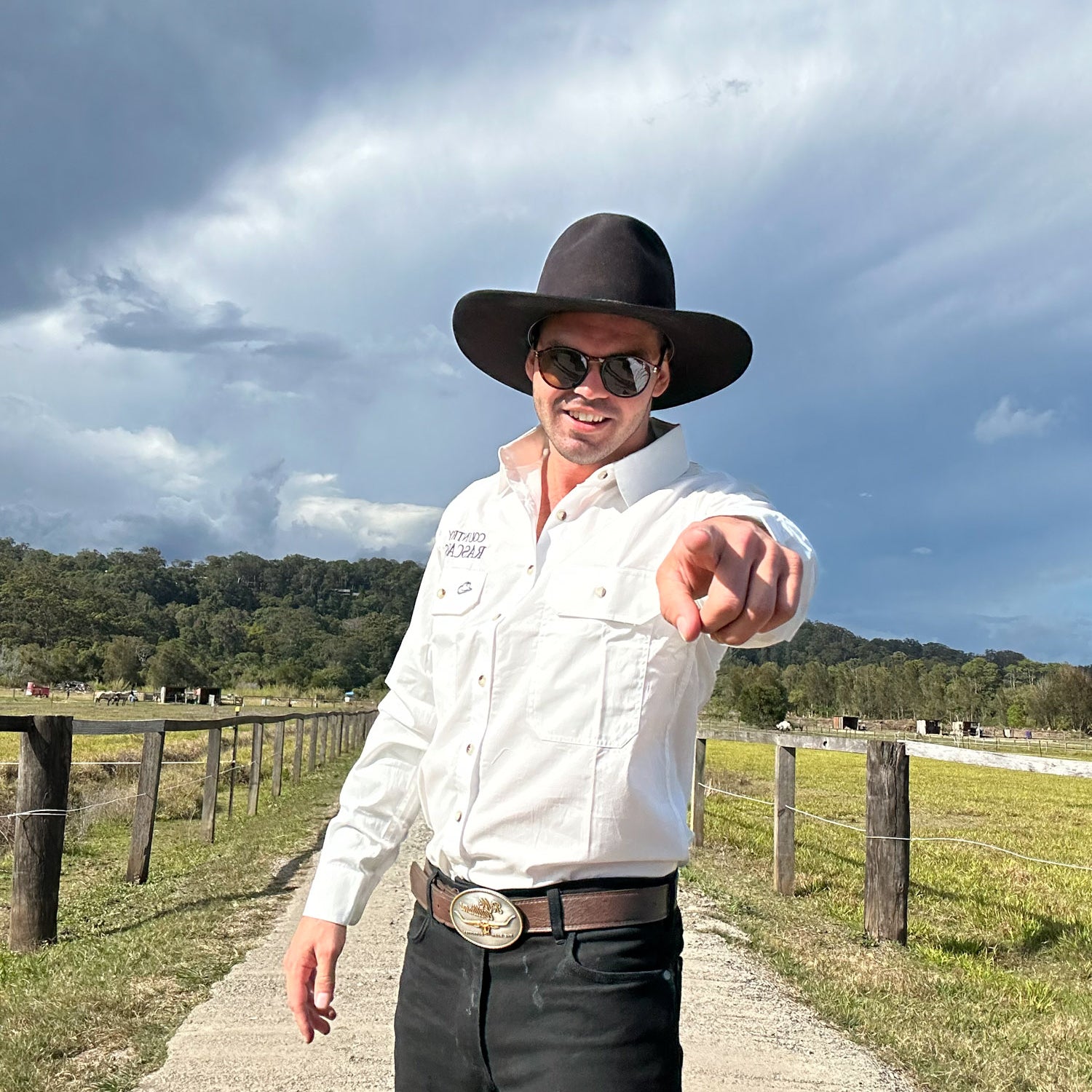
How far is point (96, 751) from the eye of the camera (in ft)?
69.3

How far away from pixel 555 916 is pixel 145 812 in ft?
24.4

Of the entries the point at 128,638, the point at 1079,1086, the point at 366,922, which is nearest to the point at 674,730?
the point at 1079,1086

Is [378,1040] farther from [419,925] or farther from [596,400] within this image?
[596,400]

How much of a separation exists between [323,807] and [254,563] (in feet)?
537

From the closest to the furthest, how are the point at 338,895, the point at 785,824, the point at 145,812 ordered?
the point at 338,895 < the point at 785,824 < the point at 145,812

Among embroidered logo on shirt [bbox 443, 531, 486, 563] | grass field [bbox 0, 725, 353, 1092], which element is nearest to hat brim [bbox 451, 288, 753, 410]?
embroidered logo on shirt [bbox 443, 531, 486, 563]

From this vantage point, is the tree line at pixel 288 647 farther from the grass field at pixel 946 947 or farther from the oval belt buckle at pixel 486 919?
the oval belt buckle at pixel 486 919

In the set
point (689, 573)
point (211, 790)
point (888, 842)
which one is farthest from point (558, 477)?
point (211, 790)

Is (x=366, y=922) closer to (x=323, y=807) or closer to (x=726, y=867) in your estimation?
(x=726, y=867)

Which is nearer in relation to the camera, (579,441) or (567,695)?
(567,695)

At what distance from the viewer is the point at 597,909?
1650 millimetres

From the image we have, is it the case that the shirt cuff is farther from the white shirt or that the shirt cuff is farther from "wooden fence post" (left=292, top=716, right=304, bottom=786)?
"wooden fence post" (left=292, top=716, right=304, bottom=786)

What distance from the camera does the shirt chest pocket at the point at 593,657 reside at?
1.68 m

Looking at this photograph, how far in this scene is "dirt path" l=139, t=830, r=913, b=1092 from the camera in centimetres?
379
